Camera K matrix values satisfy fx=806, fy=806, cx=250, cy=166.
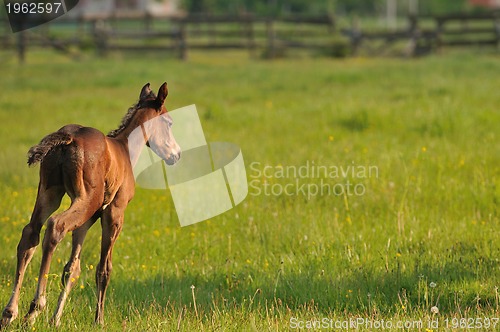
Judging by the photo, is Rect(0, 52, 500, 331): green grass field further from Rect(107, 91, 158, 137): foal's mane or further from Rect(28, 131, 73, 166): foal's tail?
Rect(28, 131, 73, 166): foal's tail

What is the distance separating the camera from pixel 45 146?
168 inches

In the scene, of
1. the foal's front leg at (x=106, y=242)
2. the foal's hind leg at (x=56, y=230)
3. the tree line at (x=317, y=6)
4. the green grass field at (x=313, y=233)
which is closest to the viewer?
the foal's hind leg at (x=56, y=230)

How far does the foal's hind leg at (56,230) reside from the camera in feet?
13.8

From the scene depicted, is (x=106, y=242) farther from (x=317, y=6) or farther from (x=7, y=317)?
(x=317, y=6)

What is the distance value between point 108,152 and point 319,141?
721cm

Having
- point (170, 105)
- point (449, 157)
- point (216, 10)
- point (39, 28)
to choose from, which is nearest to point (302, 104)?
point (170, 105)

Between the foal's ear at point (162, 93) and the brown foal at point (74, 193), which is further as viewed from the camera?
the foal's ear at point (162, 93)

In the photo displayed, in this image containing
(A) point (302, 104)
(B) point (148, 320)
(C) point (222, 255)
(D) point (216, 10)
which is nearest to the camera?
(B) point (148, 320)

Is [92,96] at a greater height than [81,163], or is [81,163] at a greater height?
[81,163]

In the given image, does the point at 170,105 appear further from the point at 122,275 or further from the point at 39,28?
the point at 39,28

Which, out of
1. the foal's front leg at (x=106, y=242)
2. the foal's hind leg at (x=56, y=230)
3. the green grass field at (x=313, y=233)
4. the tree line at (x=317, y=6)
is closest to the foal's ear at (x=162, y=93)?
the foal's front leg at (x=106, y=242)

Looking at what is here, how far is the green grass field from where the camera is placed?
5172 millimetres

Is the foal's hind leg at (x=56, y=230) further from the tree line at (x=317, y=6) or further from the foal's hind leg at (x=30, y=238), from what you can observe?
the tree line at (x=317, y=6)

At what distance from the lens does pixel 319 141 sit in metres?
11.5
